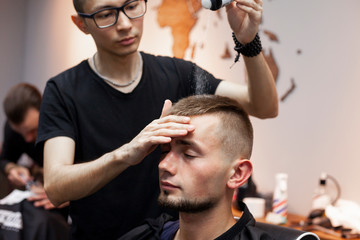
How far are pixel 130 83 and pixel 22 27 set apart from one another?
473 centimetres

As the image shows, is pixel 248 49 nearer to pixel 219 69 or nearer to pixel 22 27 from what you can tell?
pixel 219 69

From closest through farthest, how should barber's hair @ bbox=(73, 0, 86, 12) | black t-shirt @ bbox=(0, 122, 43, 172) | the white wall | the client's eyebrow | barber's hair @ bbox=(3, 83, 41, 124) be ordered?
the client's eyebrow, barber's hair @ bbox=(73, 0, 86, 12), the white wall, barber's hair @ bbox=(3, 83, 41, 124), black t-shirt @ bbox=(0, 122, 43, 172)

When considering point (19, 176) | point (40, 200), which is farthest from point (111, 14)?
point (19, 176)

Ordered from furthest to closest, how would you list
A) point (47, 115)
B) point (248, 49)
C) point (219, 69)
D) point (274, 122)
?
point (219, 69), point (274, 122), point (47, 115), point (248, 49)

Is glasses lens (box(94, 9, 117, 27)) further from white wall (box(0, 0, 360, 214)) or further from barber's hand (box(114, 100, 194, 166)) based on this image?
white wall (box(0, 0, 360, 214))

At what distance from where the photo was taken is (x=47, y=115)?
5.62 ft

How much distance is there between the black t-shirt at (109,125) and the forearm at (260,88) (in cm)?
23

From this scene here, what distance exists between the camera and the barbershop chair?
1.38 metres

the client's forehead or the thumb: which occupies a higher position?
the thumb

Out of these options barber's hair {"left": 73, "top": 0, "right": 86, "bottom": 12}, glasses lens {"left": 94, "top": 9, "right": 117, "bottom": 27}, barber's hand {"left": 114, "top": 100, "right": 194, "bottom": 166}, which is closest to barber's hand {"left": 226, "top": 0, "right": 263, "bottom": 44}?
barber's hand {"left": 114, "top": 100, "right": 194, "bottom": 166}

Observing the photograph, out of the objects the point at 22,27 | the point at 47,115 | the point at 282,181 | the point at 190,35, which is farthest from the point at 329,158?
the point at 22,27

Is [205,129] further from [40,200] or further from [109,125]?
[40,200]

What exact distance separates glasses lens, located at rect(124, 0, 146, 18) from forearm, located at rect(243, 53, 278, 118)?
1.37ft

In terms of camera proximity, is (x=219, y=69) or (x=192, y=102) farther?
(x=219, y=69)
